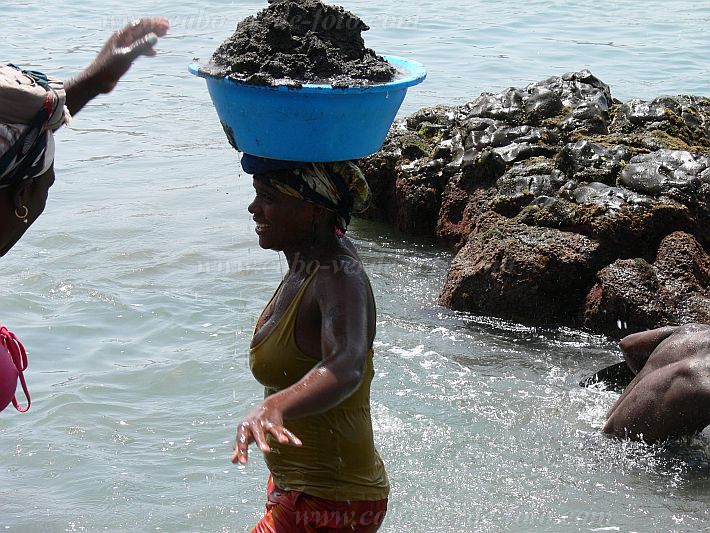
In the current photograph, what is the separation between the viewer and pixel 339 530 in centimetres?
296

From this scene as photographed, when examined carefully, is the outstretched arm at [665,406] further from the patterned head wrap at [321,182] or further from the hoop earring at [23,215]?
the hoop earring at [23,215]

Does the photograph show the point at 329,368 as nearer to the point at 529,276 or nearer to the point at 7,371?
the point at 7,371

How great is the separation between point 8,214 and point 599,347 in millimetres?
5096

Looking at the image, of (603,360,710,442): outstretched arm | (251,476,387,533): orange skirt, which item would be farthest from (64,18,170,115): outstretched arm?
(603,360,710,442): outstretched arm

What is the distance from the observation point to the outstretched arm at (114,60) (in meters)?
3.21

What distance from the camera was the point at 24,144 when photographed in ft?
7.60

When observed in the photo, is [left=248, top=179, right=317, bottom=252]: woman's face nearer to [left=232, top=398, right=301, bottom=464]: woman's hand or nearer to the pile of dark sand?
the pile of dark sand

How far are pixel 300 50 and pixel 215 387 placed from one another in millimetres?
3592

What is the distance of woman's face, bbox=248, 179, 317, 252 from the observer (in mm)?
3010

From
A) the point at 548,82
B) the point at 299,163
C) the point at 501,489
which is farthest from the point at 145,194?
the point at 299,163

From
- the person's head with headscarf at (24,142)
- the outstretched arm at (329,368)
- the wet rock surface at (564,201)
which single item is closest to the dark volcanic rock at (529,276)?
the wet rock surface at (564,201)

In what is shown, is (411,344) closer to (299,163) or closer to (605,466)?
(605,466)

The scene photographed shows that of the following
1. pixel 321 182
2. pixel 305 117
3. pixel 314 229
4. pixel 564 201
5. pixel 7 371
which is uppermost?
pixel 305 117

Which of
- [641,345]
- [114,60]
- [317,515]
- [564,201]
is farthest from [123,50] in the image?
[564,201]
